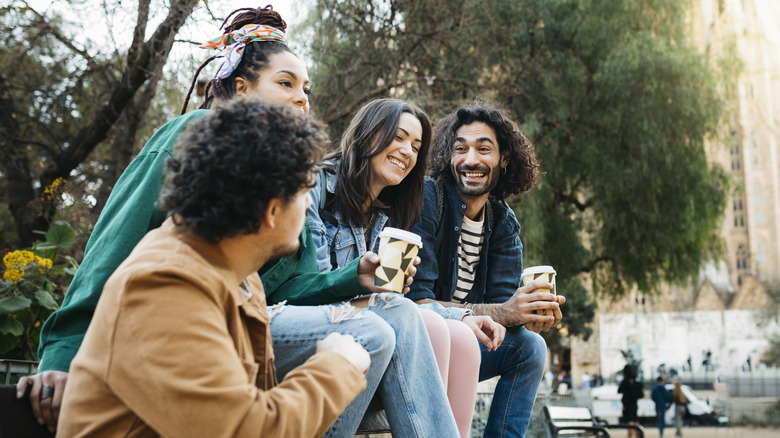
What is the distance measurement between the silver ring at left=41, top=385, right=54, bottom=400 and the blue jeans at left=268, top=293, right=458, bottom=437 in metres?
0.53

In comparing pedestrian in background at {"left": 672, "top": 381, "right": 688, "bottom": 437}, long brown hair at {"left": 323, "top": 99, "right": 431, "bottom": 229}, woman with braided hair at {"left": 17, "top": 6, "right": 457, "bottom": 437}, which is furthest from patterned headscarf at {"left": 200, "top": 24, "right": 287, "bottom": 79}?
pedestrian in background at {"left": 672, "top": 381, "right": 688, "bottom": 437}

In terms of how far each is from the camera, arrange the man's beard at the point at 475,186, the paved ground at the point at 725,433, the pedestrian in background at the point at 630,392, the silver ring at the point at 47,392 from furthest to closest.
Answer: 1. the paved ground at the point at 725,433
2. the pedestrian in background at the point at 630,392
3. the man's beard at the point at 475,186
4. the silver ring at the point at 47,392

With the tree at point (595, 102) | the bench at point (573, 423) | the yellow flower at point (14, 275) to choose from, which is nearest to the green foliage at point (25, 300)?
the yellow flower at point (14, 275)

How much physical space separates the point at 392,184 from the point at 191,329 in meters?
1.74

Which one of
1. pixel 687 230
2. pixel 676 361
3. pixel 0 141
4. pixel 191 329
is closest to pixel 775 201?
pixel 676 361

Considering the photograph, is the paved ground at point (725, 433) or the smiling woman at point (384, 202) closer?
the smiling woman at point (384, 202)

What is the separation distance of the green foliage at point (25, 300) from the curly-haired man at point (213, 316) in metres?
2.69

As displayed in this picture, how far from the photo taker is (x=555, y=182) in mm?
10961

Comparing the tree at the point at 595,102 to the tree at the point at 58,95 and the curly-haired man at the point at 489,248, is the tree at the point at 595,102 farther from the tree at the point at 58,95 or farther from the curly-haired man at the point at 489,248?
the curly-haired man at the point at 489,248

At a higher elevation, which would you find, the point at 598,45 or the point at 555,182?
the point at 598,45

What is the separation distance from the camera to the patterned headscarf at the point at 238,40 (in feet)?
8.04

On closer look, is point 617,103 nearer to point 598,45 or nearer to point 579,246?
point 598,45

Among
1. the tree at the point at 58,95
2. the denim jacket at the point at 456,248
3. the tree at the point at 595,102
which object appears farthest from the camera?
the tree at the point at 595,102

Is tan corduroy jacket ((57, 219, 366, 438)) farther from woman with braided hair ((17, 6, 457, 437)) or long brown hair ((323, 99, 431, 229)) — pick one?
long brown hair ((323, 99, 431, 229))
